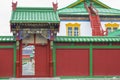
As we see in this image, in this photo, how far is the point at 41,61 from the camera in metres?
27.9

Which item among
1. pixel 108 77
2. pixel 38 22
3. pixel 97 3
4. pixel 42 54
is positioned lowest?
pixel 108 77

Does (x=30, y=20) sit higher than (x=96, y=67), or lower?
higher

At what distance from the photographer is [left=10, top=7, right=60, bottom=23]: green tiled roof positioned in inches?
1052

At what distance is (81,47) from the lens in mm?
28188

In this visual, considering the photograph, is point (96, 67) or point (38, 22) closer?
point (38, 22)

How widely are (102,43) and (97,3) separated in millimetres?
22711

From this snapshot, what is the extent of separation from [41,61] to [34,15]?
3.47 metres

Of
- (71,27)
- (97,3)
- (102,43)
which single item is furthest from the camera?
(97,3)

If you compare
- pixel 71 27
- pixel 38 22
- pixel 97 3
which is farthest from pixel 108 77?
pixel 97 3

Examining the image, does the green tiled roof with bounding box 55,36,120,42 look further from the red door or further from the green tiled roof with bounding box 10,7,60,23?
the green tiled roof with bounding box 10,7,60,23

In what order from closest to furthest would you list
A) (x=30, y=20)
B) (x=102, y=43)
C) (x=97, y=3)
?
1. (x=30, y=20)
2. (x=102, y=43)
3. (x=97, y=3)

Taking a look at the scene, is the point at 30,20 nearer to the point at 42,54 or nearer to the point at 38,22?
the point at 38,22

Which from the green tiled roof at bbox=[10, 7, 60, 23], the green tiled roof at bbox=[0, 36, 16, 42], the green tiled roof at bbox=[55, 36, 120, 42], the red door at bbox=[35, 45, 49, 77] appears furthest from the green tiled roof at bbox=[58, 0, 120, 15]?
the green tiled roof at bbox=[0, 36, 16, 42]

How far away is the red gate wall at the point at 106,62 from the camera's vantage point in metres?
28.5
